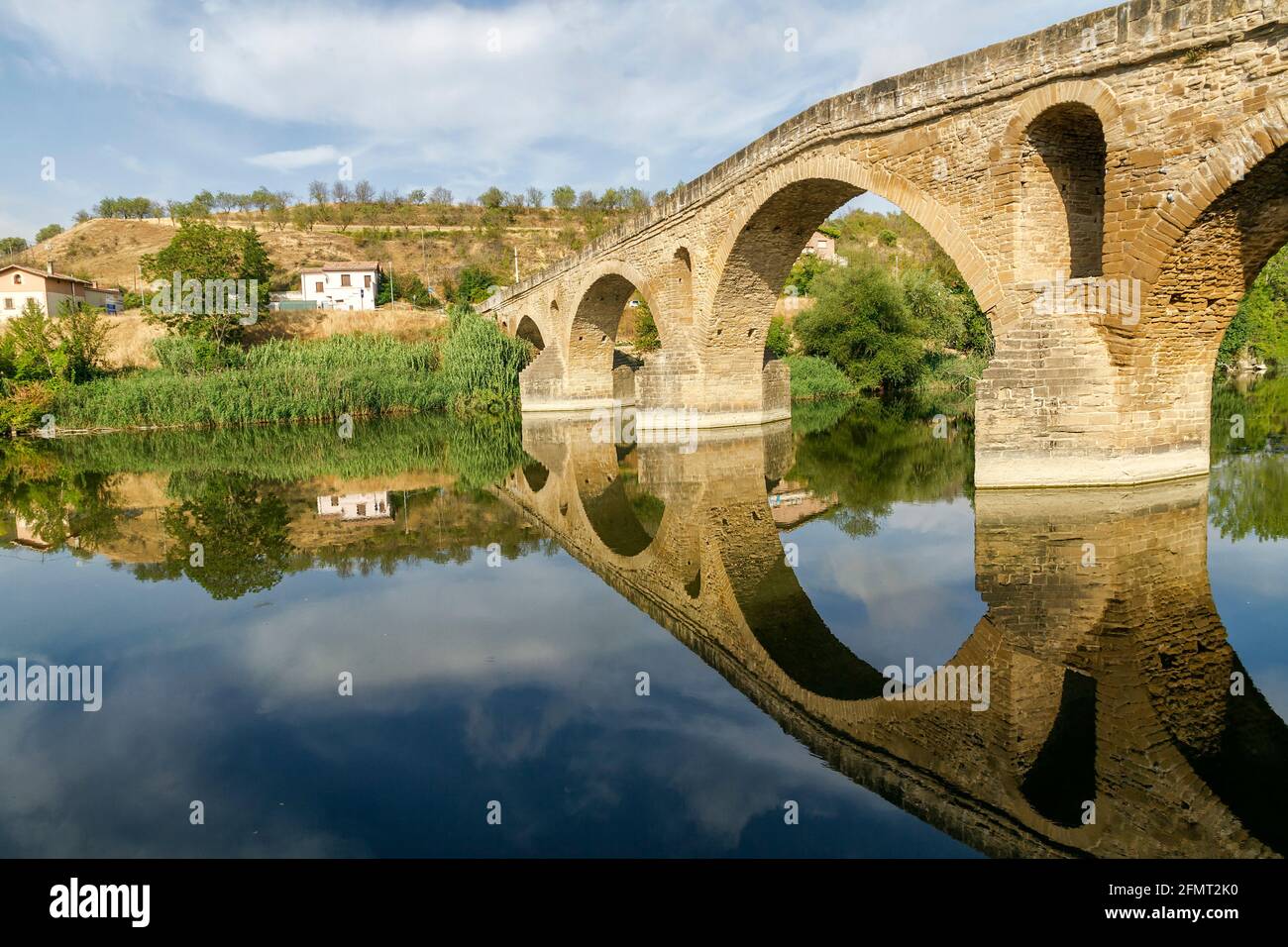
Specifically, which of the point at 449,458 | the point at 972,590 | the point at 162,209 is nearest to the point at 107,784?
the point at 972,590

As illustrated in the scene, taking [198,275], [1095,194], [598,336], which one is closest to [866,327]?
[598,336]

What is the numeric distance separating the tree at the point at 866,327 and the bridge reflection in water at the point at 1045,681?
60.3 ft

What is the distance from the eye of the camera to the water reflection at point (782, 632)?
328cm

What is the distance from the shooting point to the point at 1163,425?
9508 mm

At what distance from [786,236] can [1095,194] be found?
6.81 metres

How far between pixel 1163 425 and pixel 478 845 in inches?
376

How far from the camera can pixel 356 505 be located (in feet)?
35.3

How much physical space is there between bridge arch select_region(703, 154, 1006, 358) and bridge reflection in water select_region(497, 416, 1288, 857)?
3.64m

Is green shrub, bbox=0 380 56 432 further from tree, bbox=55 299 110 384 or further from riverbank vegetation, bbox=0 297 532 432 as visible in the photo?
tree, bbox=55 299 110 384

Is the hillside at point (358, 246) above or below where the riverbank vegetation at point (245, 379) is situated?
above

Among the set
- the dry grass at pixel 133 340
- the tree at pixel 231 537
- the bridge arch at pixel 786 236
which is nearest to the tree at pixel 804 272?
the bridge arch at pixel 786 236

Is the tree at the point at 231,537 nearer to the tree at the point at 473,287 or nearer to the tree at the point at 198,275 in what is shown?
the tree at the point at 198,275

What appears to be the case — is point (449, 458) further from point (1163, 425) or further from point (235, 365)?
point (235, 365)
